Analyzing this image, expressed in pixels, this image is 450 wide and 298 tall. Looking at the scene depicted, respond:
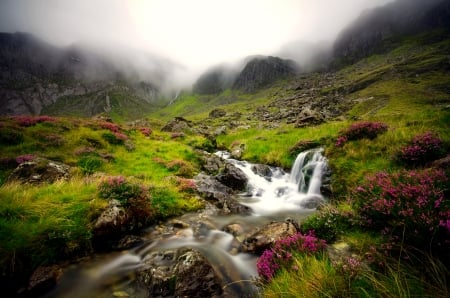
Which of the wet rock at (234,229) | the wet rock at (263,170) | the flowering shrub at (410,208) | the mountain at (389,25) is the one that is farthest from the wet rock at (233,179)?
the mountain at (389,25)

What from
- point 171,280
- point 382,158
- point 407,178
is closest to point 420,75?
point 382,158

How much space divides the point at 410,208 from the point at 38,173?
40.3 ft

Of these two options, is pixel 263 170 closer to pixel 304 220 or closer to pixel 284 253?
pixel 304 220

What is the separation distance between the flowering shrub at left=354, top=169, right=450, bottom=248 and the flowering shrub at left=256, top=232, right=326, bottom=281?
4.37ft

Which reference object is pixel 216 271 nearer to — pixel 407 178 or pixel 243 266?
pixel 243 266

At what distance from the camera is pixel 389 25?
569 feet

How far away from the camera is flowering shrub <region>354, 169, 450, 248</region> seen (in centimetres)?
321

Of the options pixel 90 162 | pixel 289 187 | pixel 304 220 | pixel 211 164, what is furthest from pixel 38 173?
pixel 289 187

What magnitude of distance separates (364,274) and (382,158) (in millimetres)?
8485

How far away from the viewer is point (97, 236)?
5.93 metres

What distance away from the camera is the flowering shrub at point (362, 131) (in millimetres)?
11492

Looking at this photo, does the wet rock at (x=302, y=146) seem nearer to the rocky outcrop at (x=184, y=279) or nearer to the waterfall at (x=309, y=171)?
A: the waterfall at (x=309, y=171)

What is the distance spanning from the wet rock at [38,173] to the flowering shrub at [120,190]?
2845mm

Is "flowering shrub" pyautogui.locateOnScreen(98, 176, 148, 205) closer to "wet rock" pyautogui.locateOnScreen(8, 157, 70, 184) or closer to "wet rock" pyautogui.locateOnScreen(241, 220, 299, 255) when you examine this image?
"wet rock" pyautogui.locateOnScreen(8, 157, 70, 184)
